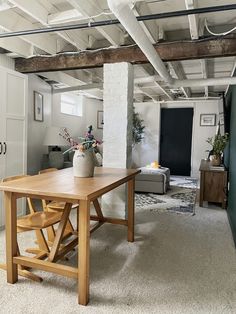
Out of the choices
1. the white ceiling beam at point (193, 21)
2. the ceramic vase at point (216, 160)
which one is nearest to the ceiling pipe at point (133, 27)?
the white ceiling beam at point (193, 21)

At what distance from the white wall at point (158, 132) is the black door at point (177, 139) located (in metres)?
0.16

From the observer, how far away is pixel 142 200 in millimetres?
4945

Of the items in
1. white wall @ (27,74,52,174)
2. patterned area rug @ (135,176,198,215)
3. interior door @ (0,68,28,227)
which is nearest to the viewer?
interior door @ (0,68,28,227)

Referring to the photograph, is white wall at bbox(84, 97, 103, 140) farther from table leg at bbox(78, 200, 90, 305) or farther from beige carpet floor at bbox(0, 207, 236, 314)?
table leg at bbox(78, 200, 90, 305)

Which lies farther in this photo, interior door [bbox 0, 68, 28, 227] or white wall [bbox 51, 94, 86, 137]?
white wall [bbox 51, 94, 86, 137]

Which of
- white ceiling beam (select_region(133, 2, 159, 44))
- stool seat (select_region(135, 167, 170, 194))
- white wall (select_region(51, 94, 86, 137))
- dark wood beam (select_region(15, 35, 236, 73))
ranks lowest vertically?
stool seat (select_region(135, 167, 170, 194))

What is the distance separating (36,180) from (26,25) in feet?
6.24

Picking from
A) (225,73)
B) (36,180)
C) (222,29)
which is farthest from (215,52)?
(36,180)

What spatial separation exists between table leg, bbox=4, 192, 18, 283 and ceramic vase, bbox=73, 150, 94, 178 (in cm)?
62

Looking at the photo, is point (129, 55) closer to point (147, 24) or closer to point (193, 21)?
point (147, 24)

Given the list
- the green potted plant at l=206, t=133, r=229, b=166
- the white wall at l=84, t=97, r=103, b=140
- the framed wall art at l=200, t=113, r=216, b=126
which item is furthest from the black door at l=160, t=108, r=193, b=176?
the green potted plant at l=206, t=133, r=229, b=166

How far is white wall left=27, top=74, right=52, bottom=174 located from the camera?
5020 mm

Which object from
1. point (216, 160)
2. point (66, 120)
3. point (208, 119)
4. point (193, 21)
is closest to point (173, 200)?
point (216, 160)

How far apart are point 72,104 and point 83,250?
5745mm
